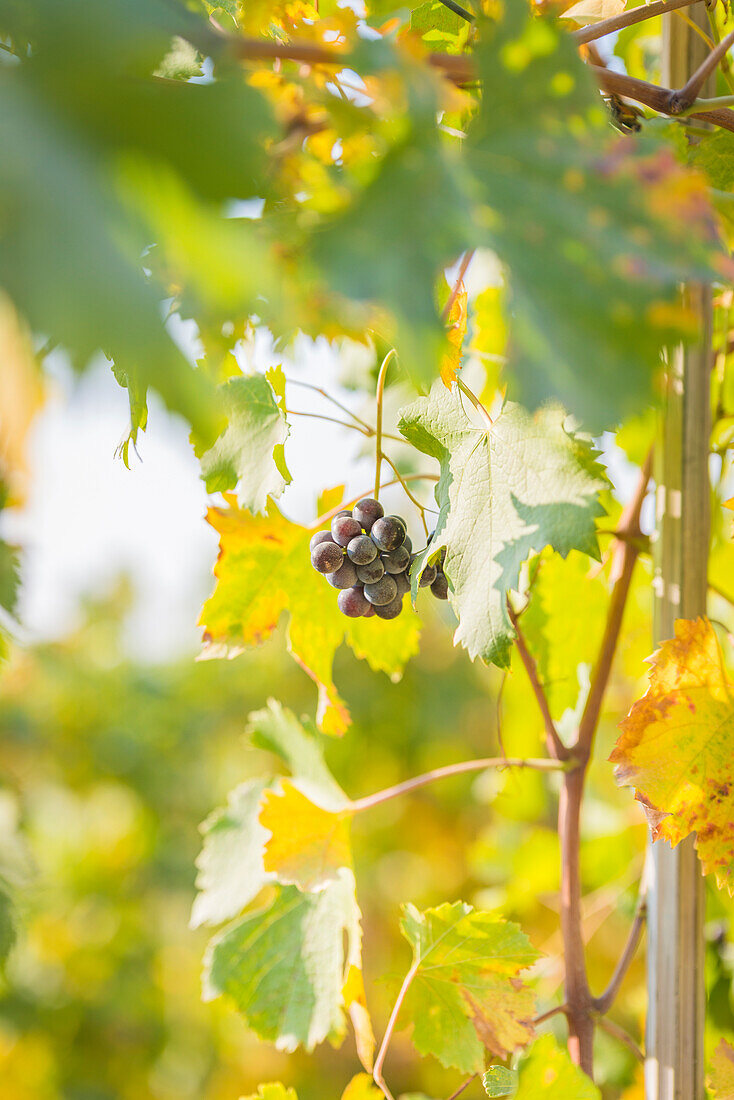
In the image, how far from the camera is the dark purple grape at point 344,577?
0.40 metres

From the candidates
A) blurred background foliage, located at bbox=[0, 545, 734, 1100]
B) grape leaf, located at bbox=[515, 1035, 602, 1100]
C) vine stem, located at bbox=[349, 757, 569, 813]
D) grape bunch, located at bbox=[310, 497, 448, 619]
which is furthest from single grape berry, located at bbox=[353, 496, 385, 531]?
blurred background foliage, located at bbox=[0, 545, 734, 1100]

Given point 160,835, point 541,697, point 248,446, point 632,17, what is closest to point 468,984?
point 541,697

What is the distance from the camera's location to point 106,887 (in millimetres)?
2217

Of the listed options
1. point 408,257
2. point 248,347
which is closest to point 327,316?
point 408,257

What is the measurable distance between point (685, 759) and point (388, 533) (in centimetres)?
17

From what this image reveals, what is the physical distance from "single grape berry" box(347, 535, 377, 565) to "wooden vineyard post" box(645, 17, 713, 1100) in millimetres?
153

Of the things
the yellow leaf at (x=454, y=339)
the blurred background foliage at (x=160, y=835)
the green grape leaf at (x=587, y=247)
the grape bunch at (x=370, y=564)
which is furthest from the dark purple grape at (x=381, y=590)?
the blurred background foliage at (x=160, y=835)

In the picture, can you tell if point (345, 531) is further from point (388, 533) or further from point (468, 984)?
point (468, 984)

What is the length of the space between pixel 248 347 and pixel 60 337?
349mm

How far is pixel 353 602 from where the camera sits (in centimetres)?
41

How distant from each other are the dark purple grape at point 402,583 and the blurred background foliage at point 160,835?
145 cm

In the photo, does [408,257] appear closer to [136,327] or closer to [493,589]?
[136,327]

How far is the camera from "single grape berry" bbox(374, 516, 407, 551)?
40 centimetres

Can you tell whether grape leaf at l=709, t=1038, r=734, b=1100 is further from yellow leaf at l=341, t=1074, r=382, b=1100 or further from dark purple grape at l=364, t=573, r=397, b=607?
dark purple grape at l=364, t=573, r=397, b=607
